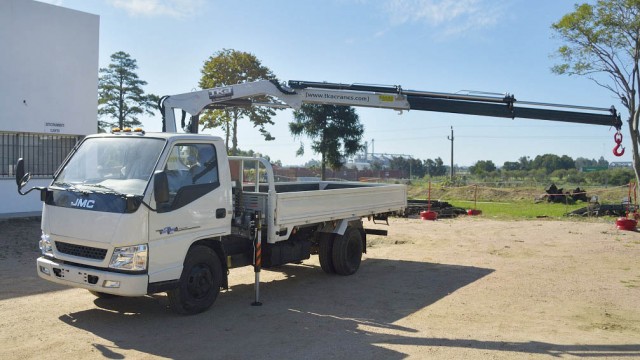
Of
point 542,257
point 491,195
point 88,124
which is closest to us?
point 542,257

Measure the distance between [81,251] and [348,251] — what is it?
5502 millimetres

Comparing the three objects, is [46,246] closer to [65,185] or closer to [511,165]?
[65,185]

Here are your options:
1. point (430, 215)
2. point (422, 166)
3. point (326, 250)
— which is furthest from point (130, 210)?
point (422, 166)

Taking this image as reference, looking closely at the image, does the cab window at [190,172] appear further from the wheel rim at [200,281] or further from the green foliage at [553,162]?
the green foliage at [553,162]

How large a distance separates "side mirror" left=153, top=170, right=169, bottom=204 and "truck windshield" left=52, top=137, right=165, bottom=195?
1.08ft

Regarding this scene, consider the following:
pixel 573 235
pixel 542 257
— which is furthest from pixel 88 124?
pixel 573 235

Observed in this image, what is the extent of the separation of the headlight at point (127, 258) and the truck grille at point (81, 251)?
157 millimetres

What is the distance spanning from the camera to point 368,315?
7.98m

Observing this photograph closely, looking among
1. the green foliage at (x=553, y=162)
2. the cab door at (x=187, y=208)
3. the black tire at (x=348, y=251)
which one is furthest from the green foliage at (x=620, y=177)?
the cab door at (x=187, y=208)

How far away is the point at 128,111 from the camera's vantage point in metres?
33.9

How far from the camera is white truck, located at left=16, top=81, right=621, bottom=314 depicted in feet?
21.9

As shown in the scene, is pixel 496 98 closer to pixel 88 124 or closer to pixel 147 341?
pixel 147 341

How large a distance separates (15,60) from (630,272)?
17.6m

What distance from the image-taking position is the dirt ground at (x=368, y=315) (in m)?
6.32
